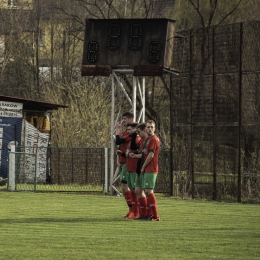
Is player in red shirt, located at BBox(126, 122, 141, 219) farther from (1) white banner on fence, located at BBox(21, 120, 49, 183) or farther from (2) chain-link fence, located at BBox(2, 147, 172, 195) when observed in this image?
(1) white banner on fence, located at BBox(21, 120, 49, 183)

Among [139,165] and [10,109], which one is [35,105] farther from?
[139,165]

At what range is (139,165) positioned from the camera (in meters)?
18.0

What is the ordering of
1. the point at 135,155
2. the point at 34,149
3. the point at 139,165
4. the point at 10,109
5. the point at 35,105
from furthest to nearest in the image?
1. the point at 35,105
2. the point at 10,109
3. the point at 34,149
4. the point at 139,165
5. the point at 135,155

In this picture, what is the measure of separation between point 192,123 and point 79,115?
48.8 ft

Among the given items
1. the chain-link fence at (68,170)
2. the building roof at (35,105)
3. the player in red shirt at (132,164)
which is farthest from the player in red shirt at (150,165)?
the building roof at (35,105)

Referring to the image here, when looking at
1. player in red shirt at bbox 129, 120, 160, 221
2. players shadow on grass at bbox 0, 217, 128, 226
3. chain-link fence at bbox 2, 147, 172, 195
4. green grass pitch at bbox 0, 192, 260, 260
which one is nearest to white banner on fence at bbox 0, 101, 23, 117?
chain-link fence at bbox 2, 147, 172, 195

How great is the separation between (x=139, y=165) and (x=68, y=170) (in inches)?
597

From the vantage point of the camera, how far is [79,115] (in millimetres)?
40844

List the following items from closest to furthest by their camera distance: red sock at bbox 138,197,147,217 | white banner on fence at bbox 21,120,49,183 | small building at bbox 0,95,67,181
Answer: red sock at bbox 138,197,147,217 → white banner on fence at bbox 21,120,49,183 → small building at bbox 0,95,67,181

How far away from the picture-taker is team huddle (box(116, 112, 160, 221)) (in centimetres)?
1742

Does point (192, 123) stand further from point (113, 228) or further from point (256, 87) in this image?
point (113, 228)

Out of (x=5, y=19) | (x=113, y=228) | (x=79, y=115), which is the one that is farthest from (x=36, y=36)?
(x=113, y=228)

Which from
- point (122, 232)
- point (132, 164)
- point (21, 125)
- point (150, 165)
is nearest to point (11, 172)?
point (21, 125)

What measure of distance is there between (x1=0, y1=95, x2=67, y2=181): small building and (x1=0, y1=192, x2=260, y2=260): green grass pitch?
12.3 metres
